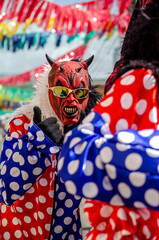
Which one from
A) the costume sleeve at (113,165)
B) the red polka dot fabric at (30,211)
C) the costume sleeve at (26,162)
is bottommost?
the red polka dot fabric at (30,211)

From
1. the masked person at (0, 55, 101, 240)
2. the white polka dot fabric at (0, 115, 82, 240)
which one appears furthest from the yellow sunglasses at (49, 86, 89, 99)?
the white polka dot fabric at (0, 115, 82, 240)

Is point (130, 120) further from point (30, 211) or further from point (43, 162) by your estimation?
point (30, 211)

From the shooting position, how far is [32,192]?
1.44m

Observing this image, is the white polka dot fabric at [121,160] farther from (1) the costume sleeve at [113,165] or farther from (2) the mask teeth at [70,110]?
(2) the mask teeth at [70,110]

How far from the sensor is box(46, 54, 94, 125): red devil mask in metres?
1.50

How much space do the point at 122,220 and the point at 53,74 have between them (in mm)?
1032

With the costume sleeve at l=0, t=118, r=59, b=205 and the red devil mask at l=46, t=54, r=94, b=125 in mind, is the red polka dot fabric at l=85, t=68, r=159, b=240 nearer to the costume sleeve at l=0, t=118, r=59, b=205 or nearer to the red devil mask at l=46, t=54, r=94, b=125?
the costume sleeve at l=0, t=118, r=59, b=205

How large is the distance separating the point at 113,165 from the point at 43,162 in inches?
24.7

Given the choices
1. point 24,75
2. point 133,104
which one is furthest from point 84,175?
point 24,75

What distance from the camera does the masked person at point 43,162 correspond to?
1.26 meters

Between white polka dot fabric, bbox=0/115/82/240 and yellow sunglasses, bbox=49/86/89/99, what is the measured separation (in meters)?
0.24

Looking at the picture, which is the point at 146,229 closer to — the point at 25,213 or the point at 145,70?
the point at 145,70

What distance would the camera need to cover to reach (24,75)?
1211 cm

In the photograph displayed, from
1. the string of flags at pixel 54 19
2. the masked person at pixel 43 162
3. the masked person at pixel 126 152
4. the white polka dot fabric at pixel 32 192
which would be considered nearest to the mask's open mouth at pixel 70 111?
the masked person at pixel 43 162
